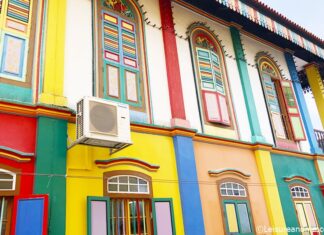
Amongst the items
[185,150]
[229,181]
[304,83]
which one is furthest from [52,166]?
[304,83]

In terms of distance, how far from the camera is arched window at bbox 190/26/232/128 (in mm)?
7461

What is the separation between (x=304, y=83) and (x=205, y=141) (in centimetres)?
752

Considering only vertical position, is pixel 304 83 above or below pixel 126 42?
above

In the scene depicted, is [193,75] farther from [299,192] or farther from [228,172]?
[299,192]

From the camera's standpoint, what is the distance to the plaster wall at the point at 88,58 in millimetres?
5566

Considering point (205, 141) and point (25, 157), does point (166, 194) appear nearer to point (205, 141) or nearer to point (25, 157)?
point (205, 141)

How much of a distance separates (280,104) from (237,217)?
4.44 m

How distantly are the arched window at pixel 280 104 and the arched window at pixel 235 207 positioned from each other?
7.77 ft

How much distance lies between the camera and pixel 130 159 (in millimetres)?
5477

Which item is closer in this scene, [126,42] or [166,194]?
[166,194]

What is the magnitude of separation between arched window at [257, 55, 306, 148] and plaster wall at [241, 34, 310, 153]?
0.20m

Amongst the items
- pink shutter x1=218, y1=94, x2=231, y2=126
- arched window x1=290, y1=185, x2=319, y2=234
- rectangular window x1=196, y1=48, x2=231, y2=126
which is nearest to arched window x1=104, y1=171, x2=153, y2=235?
rectangular window x1=196, y1=48, x2=231, y2=126

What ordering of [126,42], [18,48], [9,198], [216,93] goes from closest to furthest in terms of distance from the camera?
[9,198], [18,48], [126,42], [216,93]

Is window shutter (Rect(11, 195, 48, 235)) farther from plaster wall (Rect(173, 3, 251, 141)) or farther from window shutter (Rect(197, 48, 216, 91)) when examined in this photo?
window shutter (Rect(197, 48, 216, 91))
